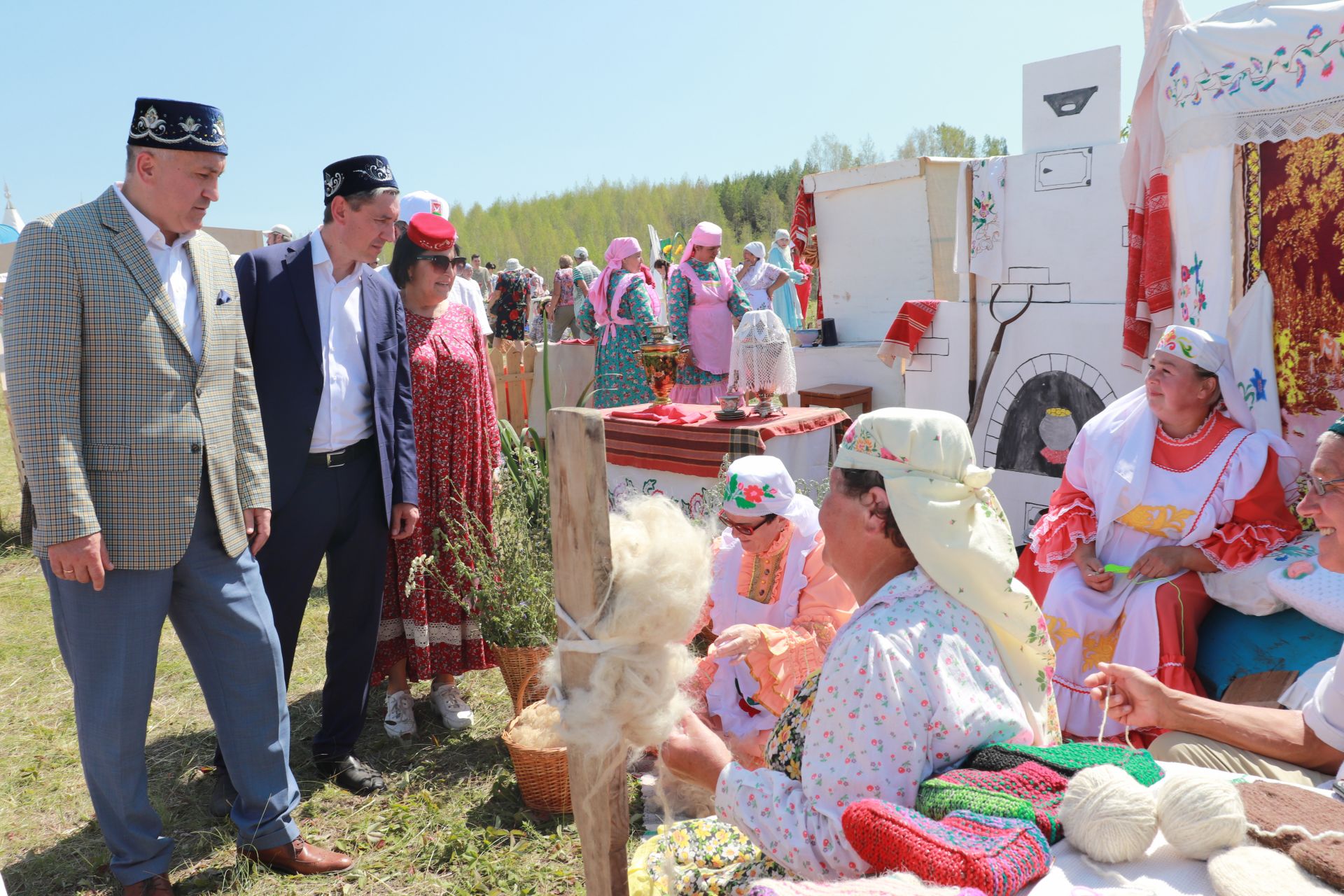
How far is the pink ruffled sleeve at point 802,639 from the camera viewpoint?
286cm

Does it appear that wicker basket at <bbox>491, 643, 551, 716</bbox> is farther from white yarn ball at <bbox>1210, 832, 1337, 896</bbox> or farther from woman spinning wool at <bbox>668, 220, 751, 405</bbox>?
woman spinning wool at <bbox>668, 220, 751, 405</bbox>

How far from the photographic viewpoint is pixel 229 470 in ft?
8.14

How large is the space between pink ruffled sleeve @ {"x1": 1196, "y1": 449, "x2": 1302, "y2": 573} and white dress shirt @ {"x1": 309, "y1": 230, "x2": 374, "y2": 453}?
3125 millimetres

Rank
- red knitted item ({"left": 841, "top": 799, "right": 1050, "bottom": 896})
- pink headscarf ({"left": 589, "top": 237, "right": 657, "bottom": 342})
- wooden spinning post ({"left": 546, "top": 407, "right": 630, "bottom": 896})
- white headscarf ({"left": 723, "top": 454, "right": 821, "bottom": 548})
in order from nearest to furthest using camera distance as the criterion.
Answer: red knitted item ({"left": 841, "top": 799, "right": 1050, "bottom": 896}), wooden spinning post ({"left": 546, "top": 407, "right": 630, "bottom": 896}), white headscarf ({"left": 723, "top": 454, "right": 821, "bottom": 548}), pink headscarf ({"left": 589, "top": 237, "right": 657, "bottom": 342})

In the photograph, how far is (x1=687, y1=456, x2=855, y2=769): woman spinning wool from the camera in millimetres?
2871

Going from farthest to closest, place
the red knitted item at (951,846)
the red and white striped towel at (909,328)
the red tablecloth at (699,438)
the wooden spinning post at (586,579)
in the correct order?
the red and white striped towel at (909,328) → the red tablecloth at (699,438) → the wooden spinning post at (586,579) → the red knitted item at (951,846)

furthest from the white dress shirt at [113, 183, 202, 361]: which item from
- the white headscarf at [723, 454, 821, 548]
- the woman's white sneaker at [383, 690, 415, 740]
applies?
the woman's white sneaker at [383, 690, 415, 740]

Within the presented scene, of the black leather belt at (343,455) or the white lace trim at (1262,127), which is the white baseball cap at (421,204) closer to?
the black leather belt at (343,455)

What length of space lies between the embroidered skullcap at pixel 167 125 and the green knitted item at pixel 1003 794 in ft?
7.58

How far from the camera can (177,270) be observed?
2.43 metres

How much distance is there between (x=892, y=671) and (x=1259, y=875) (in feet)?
1.84

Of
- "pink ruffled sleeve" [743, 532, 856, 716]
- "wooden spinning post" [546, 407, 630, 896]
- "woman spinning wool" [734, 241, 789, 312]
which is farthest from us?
"woman spinning wool" [734, 241, 789, 312]

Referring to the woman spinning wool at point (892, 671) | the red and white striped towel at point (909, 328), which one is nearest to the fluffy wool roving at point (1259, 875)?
the woman spinning wool at point (892, 671)

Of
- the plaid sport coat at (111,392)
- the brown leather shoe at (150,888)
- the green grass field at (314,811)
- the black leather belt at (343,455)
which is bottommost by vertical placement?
the green grass field at (314,811)
